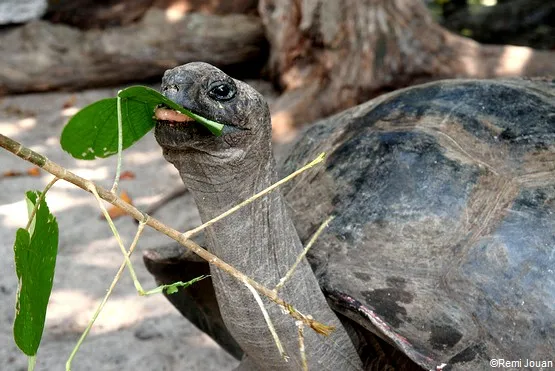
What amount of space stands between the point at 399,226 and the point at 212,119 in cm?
60

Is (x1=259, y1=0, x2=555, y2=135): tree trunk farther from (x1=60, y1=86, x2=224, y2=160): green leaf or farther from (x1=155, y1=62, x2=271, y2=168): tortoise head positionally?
(x1=60, y1=86, x2=224, y2=160): green leaf

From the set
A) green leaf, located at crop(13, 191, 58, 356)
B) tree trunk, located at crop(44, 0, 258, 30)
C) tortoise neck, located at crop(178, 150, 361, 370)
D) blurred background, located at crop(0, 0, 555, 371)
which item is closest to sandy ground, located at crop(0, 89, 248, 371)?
blurred background, located at crop(0, 0, 555, 371)

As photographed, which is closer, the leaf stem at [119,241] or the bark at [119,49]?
the leaf stem at [119,241]

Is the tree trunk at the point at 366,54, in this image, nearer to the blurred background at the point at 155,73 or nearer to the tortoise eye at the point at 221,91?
the blurred background at the point at 155,73

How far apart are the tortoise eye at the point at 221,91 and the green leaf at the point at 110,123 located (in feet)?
0.53

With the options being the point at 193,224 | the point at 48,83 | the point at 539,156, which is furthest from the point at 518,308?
the point at 48,83

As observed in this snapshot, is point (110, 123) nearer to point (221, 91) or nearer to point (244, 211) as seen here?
point (221, 91)

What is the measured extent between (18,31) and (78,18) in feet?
1.55

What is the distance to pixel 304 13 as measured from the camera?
4.66 m

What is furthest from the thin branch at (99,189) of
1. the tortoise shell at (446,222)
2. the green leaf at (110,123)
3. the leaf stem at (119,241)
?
the tortoise shell at (446,222)

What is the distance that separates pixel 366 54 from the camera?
4672 mm

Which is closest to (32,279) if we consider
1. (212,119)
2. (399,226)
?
(212,119)

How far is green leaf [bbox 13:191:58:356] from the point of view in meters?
1.26

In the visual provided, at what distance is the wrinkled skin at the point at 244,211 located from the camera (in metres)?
1.66
